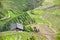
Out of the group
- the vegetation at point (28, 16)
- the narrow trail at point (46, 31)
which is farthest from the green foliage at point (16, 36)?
the narrow trail at point (46, 31)

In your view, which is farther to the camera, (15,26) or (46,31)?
(46,31)

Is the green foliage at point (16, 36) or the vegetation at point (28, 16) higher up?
the vegetation at point (28, 16)

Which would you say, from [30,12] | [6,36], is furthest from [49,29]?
[6,36]

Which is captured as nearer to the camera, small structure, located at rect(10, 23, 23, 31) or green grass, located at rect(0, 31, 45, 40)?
green grass, located at rect(0, 31, 45, 40)

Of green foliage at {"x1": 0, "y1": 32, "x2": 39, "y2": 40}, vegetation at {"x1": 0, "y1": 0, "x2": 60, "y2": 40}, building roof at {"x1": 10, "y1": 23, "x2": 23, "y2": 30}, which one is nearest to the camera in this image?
green foliage at {"x1": 0, "y1": 32, "x2": 39, "y2": 40}

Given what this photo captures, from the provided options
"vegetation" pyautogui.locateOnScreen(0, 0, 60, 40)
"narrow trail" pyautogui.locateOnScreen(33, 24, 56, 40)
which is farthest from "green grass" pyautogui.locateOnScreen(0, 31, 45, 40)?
"narrow trail" pyautogui.locateOnScreen(33, 24, 56, 40)

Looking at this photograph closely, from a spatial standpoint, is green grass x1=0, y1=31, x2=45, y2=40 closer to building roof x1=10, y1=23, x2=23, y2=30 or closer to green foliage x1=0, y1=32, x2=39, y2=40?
green foliage x1=0, y1=32, x2=39, y2=40

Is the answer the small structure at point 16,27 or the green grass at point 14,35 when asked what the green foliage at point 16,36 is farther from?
the small structure at point 16,27

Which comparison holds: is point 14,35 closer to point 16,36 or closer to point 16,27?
point 16,36

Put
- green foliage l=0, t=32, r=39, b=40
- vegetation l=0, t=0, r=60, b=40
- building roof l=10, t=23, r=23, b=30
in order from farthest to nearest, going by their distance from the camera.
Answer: building roof l=10, t=23, r=23, b=30, vegetation l=0, t=0, r=60, b=40, green foliage l=0, t=32, r=39, b=40

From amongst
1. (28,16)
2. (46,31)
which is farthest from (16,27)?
(46,31)

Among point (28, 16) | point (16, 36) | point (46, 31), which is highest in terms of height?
point (28, 16)
